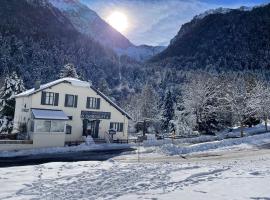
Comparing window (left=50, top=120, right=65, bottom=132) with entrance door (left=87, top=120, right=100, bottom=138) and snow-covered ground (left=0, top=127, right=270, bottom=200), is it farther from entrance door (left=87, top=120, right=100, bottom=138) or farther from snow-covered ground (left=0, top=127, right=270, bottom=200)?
snow-covered ground (left=0, top=127, right=270, bottom=200)

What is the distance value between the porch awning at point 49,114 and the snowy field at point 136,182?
19.1 meters

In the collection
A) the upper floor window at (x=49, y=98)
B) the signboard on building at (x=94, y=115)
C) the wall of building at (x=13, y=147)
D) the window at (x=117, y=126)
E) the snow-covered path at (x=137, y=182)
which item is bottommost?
the snow-covered path at (x=137, y=182)

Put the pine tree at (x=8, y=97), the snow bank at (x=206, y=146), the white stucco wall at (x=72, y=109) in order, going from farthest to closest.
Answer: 1. the pine tree at (x=8, y=97)
2. the white stucco wall at (x=72, y=109)
3. the snow bank at (x=206, y=146)

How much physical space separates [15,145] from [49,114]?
21.5 feet

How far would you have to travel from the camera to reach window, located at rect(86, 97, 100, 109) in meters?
54.3

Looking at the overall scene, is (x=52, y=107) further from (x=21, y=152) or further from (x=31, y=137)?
(x=21, y=152)

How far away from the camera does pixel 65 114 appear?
50.2 m

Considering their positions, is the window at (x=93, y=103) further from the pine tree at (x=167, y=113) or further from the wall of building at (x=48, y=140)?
the pine tree at (x=167, y=113)

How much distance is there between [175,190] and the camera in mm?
18188

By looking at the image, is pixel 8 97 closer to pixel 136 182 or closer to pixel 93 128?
pixel 93 128

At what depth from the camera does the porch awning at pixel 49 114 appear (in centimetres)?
4664

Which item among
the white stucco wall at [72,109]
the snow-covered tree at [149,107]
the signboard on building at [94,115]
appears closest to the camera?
the white stucco wall at [72,109]

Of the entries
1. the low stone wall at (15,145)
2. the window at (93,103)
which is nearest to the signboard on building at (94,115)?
the window at (93,103)

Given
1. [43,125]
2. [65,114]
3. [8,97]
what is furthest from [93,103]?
[8,97]
